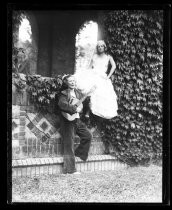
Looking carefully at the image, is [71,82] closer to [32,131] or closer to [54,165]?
[32,131]

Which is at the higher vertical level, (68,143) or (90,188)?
(68,143)

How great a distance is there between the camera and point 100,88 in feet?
23.1

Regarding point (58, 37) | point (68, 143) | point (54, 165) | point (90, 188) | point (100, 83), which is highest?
point (58, 37)

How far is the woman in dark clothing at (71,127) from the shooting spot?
6863mm

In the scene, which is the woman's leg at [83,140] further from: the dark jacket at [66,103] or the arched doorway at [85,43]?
the arched doorway at [85,43]

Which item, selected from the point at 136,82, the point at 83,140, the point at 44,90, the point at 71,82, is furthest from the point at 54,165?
the point at 136,82

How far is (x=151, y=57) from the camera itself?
707 cm

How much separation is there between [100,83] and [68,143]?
1056 millimetres

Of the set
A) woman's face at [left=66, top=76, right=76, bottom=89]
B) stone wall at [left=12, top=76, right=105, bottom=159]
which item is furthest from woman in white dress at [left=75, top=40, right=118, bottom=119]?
stone wall at [left=12, top=76, right=105, bottom=159]

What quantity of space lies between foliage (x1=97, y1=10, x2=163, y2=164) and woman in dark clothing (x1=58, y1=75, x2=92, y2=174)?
1.46ft

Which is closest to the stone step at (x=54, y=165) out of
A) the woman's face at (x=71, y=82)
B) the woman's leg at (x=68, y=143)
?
the woman's leg at (x=68, y=143)

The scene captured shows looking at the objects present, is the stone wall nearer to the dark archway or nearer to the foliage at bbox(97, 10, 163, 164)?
the dark archway

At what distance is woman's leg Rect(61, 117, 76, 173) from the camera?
688cm
